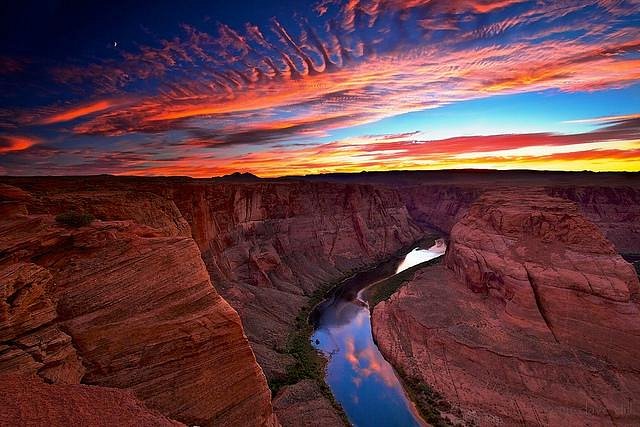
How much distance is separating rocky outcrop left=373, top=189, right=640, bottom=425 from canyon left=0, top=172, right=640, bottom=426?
149 millimetres

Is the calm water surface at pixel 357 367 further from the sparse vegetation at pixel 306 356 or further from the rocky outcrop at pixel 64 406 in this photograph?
the rocky outcrop at pixel 64 406

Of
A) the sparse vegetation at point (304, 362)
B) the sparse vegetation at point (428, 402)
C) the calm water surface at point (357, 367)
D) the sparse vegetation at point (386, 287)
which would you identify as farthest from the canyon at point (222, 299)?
the sparse vegetation at point (386, 287)

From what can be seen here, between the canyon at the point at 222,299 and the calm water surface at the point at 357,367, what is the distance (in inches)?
68.8

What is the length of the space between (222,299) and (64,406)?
797 centimetres

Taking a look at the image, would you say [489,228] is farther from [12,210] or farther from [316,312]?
[12,210]

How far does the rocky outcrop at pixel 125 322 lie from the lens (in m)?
12.0

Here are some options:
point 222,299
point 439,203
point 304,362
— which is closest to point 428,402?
point 304,362

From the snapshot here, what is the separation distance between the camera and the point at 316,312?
44688 millimetres

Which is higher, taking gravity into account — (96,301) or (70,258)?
(70,258)

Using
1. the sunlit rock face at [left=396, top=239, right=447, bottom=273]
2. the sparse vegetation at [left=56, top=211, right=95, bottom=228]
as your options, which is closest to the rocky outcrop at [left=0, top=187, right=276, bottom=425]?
the sparse vegetation at [left=56, top=211, right=95, bottom=228]

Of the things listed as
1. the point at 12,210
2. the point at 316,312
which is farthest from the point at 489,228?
the point at 12,210

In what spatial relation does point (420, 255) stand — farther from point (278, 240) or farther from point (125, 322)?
point (125, 322)

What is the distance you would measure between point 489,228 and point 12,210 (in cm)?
4181

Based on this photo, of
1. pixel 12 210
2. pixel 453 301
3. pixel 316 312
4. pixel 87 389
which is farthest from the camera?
pixel 316 312
